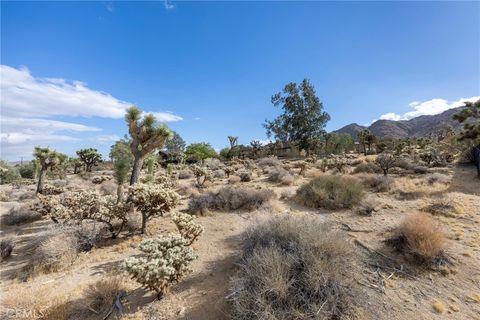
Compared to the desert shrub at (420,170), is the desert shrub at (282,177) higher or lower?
higher

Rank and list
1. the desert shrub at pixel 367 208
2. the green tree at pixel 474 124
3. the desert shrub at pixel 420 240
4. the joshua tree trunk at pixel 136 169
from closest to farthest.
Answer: the desert shrub at pixel 420 240 → the desert shrub at pixel 367 208 → the joshua tree trunk at pixel 136 169 → the green tree at pixel 474 124

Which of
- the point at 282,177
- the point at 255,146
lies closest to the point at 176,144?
the point at 255,146

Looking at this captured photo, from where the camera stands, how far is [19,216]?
8695mm

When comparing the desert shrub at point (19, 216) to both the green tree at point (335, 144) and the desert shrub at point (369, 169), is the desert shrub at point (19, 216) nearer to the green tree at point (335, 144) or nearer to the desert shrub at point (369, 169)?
the desert shrub at point (369, 169)

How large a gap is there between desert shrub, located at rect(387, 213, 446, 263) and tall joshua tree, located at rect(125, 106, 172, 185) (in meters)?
9.53

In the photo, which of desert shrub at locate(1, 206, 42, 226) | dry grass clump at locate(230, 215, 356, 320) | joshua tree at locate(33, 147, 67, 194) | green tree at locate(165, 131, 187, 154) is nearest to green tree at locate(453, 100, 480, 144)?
dry grass clump at locate(230, 215, 356, 320)

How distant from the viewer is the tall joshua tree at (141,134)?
10.4 metres

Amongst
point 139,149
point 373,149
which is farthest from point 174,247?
point 373,149

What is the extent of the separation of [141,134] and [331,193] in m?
8.65

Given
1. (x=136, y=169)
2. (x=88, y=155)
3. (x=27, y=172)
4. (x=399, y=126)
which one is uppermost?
(x=399, y=126)

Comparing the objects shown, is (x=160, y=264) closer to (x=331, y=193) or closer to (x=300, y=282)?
(x=300, y=282)

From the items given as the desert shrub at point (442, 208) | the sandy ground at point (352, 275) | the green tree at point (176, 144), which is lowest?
the sandy ground at point (352, 275)

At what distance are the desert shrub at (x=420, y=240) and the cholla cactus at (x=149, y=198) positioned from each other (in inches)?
229

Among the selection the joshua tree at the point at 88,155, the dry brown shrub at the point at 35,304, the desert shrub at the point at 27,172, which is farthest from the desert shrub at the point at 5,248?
the desert shrub at the point at 27,172
